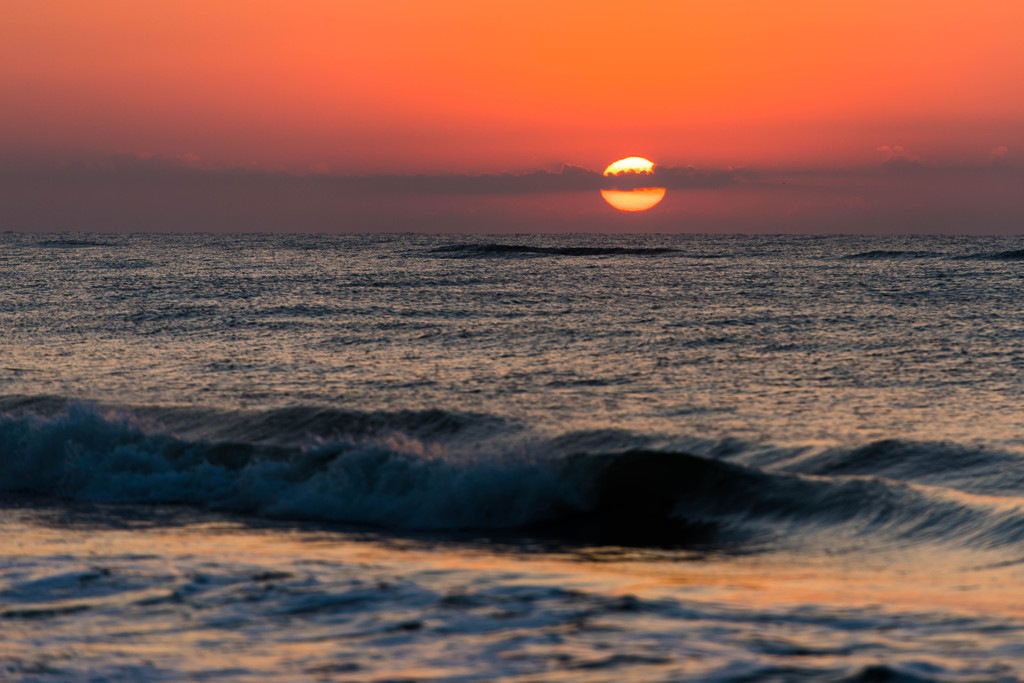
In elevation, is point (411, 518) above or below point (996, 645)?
below

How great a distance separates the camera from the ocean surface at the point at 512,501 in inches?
225

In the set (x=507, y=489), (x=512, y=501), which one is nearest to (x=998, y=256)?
(x=507, y=489)

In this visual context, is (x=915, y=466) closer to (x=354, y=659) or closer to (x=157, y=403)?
(x=354, y=659)

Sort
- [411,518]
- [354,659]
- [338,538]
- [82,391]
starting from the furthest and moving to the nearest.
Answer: [82,391] → [411,518] → [338,538] → [354,659]

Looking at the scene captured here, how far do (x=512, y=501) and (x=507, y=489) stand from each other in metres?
0.23

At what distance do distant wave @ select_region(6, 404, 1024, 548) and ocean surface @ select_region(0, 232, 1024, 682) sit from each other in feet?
0.16

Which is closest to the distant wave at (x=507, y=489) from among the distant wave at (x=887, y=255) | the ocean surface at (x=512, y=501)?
the ocean surface at (x=512, y=501)

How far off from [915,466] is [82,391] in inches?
591

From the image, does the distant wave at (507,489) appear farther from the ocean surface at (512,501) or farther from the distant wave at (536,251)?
the distant wave at (536,251)

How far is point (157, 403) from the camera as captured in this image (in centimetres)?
1631

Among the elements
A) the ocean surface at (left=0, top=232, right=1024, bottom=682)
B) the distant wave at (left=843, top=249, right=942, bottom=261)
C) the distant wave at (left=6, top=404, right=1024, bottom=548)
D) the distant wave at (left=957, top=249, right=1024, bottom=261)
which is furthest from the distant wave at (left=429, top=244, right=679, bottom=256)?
the distant wave at (left=6, top=404, right=1024, bottom=548)

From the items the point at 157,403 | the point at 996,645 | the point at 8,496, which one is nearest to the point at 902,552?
the point at 996,645

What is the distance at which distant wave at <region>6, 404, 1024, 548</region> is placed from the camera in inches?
385

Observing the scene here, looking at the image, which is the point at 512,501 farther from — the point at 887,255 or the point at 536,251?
the point at 536,251
